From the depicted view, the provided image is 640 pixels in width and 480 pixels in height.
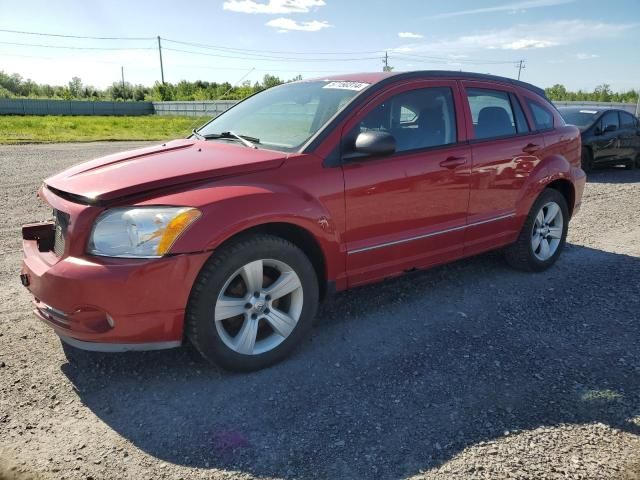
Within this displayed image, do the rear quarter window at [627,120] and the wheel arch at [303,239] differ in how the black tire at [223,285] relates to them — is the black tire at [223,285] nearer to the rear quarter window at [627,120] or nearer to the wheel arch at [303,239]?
the wheel arch at [303,239]

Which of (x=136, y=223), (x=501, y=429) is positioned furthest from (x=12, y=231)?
(x=501, y=429)

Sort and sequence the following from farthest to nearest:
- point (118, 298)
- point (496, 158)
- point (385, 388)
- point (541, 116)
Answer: point (541, 116) < point (496, 158) < point (385, 388) < point (118, 298)

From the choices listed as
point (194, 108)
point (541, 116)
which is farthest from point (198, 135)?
point (194, 108)

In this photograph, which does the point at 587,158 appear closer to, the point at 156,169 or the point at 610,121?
the point at 610,121

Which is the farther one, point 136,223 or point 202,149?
point 202,149

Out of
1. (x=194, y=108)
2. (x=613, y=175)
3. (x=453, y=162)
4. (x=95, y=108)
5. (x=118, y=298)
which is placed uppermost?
(x=95, y=108)

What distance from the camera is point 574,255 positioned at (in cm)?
554

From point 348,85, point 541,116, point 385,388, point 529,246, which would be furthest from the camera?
point 541,116

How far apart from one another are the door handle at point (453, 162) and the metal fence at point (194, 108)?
30.7 meters

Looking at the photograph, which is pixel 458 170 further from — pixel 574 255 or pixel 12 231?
pixel 12 231

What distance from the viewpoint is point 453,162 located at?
13.1 ft

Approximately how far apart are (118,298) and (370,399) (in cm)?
145

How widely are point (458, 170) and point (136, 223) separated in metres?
2.46

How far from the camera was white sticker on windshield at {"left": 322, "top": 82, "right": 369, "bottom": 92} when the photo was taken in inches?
148
